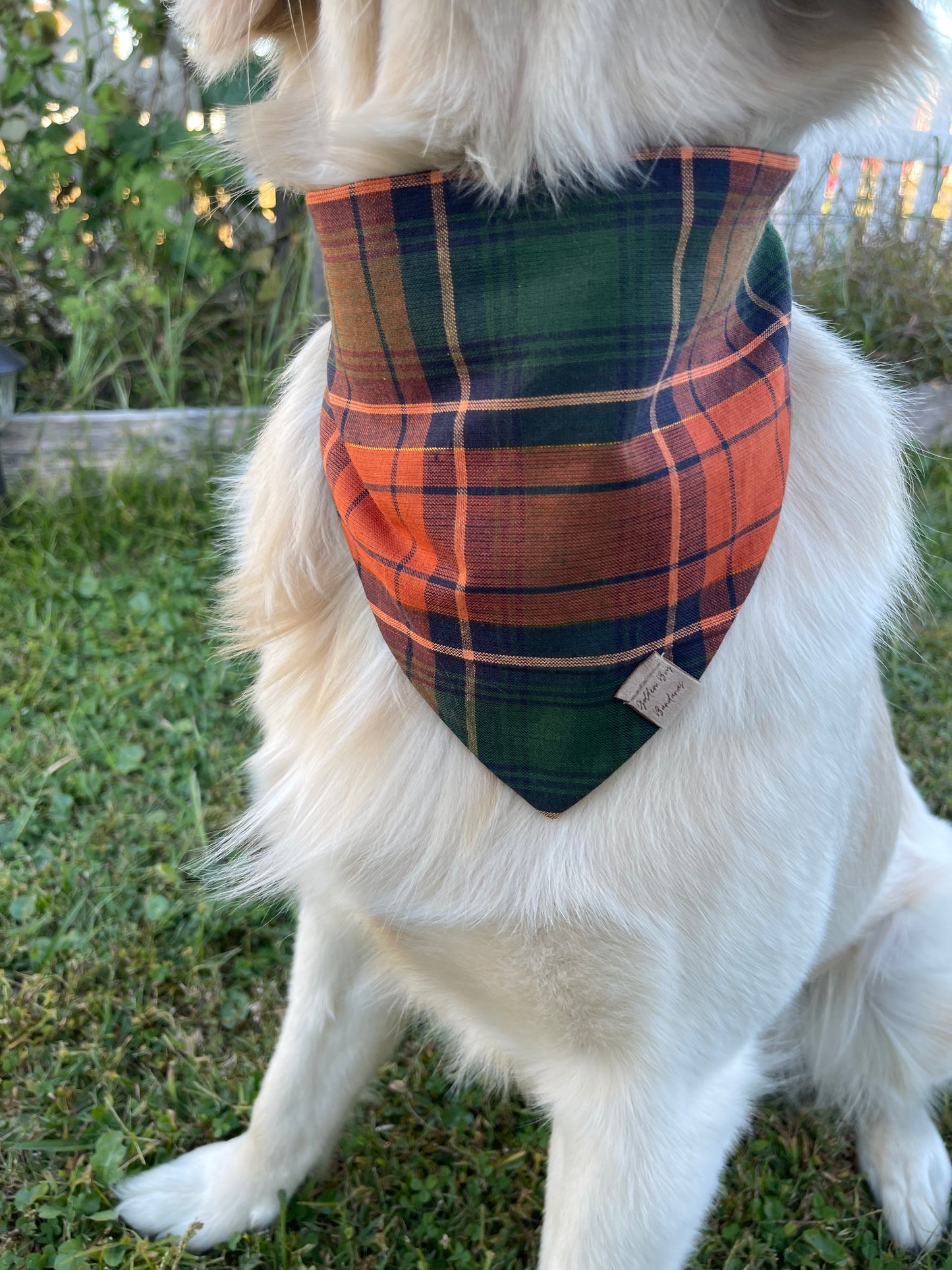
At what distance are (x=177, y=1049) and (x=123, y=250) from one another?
295 centimetres

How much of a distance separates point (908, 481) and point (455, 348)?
75cm

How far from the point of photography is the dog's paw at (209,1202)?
4.84ft

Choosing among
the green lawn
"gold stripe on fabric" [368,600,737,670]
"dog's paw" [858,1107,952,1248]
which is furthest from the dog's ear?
"dog's paw" [858,1107,952,1248]

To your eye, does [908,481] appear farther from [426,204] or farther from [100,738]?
[100,738]

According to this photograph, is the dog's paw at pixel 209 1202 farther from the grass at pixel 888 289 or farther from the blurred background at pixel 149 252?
the grass at pixel 888 289

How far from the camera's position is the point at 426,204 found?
0.83 m

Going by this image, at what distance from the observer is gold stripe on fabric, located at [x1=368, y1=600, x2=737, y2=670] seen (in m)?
0.91

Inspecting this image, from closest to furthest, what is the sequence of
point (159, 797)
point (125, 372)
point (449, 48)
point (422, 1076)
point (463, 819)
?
point (449, 48) → point (463, 819) → point (422, 1076) → point (159, 797) → point (125, 372)

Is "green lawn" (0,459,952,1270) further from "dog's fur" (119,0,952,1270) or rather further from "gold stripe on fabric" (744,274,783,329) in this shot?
"gold stripe on fabric" (744,274,783,329)

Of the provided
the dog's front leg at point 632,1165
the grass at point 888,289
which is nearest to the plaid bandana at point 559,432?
the dog's front leg at point 632,1165

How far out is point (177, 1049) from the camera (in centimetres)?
171

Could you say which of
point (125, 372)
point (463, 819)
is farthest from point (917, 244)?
point (463, 819)

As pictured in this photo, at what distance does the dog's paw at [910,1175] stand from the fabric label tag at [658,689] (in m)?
1.11

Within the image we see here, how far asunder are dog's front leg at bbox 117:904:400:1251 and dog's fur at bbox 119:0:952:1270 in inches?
6.7
